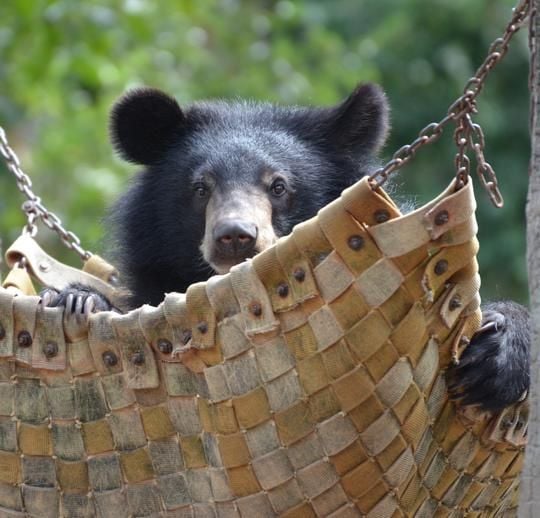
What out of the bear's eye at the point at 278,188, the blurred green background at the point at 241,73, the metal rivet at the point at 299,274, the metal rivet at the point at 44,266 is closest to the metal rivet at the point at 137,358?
the metal rivet at the point at 299,274

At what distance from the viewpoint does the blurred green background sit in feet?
24.7

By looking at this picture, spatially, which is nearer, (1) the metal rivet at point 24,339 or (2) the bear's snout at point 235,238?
(1) the metal rivet at point 24,339

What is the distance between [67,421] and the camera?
273 cm

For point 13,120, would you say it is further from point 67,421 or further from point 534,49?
point 534,49

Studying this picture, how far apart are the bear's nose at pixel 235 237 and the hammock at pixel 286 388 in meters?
0.83

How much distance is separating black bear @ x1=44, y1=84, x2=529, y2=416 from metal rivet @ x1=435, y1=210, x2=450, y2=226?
3.97 feet

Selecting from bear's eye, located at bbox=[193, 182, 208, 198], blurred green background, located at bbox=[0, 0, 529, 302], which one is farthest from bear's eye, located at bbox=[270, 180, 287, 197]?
blurred green background, located at bbox=[0, 0, 529, 302]

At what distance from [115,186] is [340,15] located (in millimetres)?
3576

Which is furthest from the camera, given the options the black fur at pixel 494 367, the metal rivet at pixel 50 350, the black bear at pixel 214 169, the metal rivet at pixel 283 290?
the black bear at pixel 214 169

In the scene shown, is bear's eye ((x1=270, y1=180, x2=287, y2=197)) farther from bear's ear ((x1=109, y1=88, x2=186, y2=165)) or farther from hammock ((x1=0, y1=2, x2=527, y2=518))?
hammock ((x1=0, y1=2, x2=527, y2=518))

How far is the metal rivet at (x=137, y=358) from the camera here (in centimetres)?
263

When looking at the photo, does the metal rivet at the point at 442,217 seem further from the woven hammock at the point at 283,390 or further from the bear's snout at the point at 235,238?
the bear's snout at the point at 235,238

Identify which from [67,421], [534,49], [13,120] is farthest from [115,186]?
[534,49]

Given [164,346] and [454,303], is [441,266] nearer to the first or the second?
[454,303]
